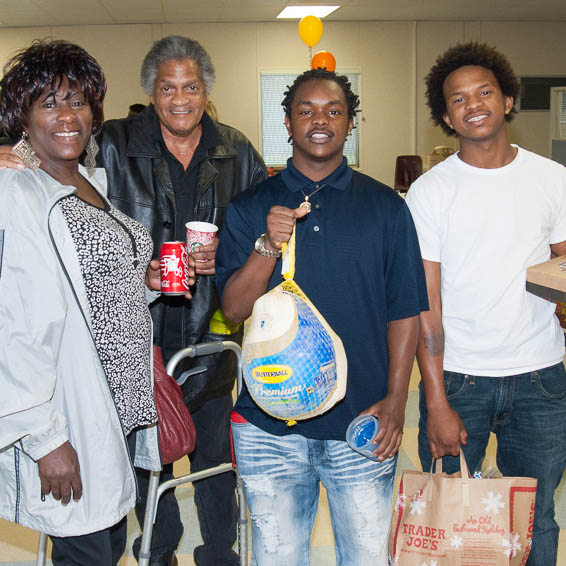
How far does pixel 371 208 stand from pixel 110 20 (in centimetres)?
1053

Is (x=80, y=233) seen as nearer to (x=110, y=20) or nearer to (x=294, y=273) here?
(x=294, y=273)

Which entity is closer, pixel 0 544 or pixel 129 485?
pixel 129 485

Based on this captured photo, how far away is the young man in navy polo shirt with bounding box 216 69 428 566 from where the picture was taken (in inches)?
59.6

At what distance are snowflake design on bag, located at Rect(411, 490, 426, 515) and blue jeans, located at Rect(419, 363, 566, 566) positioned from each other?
0.18 m

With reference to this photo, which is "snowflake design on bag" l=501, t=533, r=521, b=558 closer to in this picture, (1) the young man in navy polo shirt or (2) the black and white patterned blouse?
(1) the young man in navy polo shirt

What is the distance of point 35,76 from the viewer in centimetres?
154

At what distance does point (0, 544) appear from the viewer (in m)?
2.70

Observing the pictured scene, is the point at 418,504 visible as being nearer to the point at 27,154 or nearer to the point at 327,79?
the point at 327,79

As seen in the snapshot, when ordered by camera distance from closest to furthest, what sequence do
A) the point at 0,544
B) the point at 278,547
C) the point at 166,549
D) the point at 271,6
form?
the point at 278,547
the point at 166,549
the point at 0,544
the point at 271,6

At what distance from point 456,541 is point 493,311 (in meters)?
0.58

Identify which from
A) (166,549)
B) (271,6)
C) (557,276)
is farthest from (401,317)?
(271,6)

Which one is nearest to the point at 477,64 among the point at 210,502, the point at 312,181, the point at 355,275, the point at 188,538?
the point at 312,181

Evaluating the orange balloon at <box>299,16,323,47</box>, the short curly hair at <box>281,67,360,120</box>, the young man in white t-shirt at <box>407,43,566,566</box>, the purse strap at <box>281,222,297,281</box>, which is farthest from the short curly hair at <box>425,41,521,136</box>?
the orange balloon at <box>299,16,323,47</box>

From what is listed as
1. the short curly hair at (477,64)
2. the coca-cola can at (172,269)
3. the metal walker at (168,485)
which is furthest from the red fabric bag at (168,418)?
the short curly hair at (477,64)
